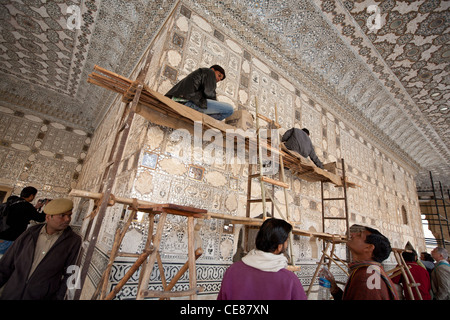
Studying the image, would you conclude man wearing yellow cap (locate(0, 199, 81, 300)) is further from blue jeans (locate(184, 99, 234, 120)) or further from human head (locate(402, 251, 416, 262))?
human head (locate(402, 251, 416, 262))

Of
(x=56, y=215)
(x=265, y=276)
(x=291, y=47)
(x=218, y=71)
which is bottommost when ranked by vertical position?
(x=265, y=276)

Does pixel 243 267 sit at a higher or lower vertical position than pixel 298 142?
lower

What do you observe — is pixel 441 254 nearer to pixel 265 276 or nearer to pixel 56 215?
pixel 265 276

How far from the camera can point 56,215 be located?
5.24 ft

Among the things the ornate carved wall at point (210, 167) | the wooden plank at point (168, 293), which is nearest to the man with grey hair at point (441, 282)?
the ornate carved wall at point (210, 167)

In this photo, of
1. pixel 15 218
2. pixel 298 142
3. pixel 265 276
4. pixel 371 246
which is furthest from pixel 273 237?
pixel 15 218

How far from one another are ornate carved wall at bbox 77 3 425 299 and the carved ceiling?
439mm

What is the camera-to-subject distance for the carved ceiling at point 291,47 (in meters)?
3.76

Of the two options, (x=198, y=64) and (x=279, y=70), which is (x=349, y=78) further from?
(x=198, y=64)

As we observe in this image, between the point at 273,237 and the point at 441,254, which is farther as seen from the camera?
the point at 441,254

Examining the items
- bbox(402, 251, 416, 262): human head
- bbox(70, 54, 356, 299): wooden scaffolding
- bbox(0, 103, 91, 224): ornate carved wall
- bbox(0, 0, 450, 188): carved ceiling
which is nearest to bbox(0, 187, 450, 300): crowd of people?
bbox(70, 54, 356, 299): wooden scaffolding

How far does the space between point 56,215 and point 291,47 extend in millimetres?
4672

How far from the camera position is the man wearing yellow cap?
4.68 feet

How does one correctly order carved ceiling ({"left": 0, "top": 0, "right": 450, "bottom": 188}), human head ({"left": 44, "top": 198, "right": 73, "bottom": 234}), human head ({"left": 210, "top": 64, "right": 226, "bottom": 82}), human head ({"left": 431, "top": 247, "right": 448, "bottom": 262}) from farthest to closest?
1. carved ceiling ({"left": 0, "top": 0, "right": 450, "bottom": 188})
2. human head ({"left": 431, "top": 247, "right": 448, "bottom": 262})
3. human head ({"left": 210, "top": 64, "right": 226, "bottom": 82})
4. human head ({"left": 44, "top": 198, "right": 73, "bottom": 234})
